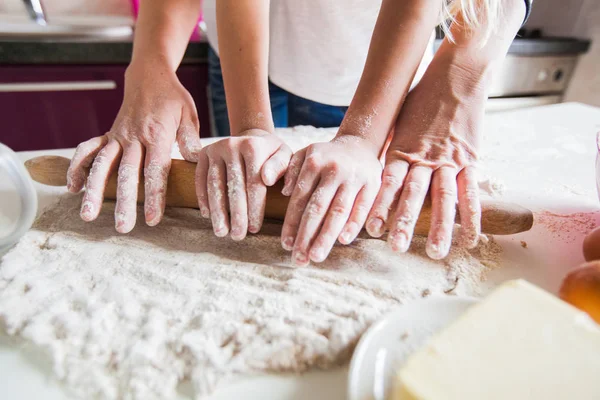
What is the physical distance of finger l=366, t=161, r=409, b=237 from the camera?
582 mm

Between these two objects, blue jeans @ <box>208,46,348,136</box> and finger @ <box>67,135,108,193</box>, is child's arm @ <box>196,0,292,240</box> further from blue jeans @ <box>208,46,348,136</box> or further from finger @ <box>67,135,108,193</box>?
blue jeans @ <box>208,46,348,136</box>

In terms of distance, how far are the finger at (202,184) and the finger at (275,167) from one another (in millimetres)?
114

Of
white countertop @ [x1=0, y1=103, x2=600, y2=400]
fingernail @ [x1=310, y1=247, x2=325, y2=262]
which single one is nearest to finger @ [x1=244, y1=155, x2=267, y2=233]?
fingernail @ [x1=310, y1=247, x2=325, y2=262]

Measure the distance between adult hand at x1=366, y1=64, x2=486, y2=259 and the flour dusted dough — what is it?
6 cm

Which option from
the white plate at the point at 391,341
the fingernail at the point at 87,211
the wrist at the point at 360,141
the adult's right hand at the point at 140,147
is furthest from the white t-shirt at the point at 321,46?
the white plate at the point at 391,341

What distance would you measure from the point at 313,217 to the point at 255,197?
4.1 inches

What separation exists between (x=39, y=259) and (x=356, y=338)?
490mm

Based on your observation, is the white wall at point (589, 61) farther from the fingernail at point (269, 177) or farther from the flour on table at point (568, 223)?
the fingernail at point (269, 177)

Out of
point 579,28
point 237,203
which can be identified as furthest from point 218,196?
point 579,28

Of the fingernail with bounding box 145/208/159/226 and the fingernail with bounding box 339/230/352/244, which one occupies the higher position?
the fingernail with bounding box 339/230/352/244

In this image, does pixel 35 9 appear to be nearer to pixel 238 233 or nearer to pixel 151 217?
pixel 151 217

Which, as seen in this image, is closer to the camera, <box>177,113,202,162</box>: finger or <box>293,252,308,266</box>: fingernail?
<box>293,252,308,266</box>: fingernail

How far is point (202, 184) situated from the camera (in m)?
0.66

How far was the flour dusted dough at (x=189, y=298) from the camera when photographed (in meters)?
0.42
